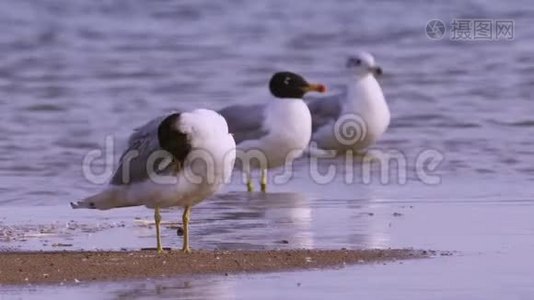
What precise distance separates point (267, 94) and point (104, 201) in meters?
7.92

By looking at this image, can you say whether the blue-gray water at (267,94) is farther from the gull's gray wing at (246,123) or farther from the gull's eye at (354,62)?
the gull's eye at (354,62)

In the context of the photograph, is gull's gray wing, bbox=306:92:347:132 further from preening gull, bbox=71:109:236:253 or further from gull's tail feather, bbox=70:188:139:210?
preening gull, bbox=71:109:236:253

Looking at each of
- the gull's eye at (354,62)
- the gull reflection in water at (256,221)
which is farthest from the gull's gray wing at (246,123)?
the gull's eye at (354,62)

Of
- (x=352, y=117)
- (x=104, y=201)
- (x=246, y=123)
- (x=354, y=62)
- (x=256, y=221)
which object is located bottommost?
(x=256, y=221)

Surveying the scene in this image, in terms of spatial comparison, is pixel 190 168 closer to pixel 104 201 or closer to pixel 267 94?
pixel 104 201

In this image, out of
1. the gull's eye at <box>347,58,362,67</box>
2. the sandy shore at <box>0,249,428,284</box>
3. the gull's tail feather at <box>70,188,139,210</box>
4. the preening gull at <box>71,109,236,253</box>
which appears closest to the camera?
the sandy shore at <box>0,249,428,284</box>

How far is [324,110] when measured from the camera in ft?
47.0

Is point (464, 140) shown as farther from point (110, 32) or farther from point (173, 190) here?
point (110, 32)

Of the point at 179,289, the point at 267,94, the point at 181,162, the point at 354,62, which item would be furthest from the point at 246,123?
the point at 267,94

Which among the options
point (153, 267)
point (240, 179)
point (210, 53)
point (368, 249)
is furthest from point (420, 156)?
point (210, 53)

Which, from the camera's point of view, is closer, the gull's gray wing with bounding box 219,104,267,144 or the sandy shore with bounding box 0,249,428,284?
the sandy shore with bounding box 0,249,428,284

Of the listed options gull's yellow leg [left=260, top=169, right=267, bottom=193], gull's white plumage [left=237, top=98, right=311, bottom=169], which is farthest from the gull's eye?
gull's yellow leg [left=260, top=169, right=267, bottom=193]

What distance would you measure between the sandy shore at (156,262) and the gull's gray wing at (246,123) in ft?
11.5

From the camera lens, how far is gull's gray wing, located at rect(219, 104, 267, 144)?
1203 cm
